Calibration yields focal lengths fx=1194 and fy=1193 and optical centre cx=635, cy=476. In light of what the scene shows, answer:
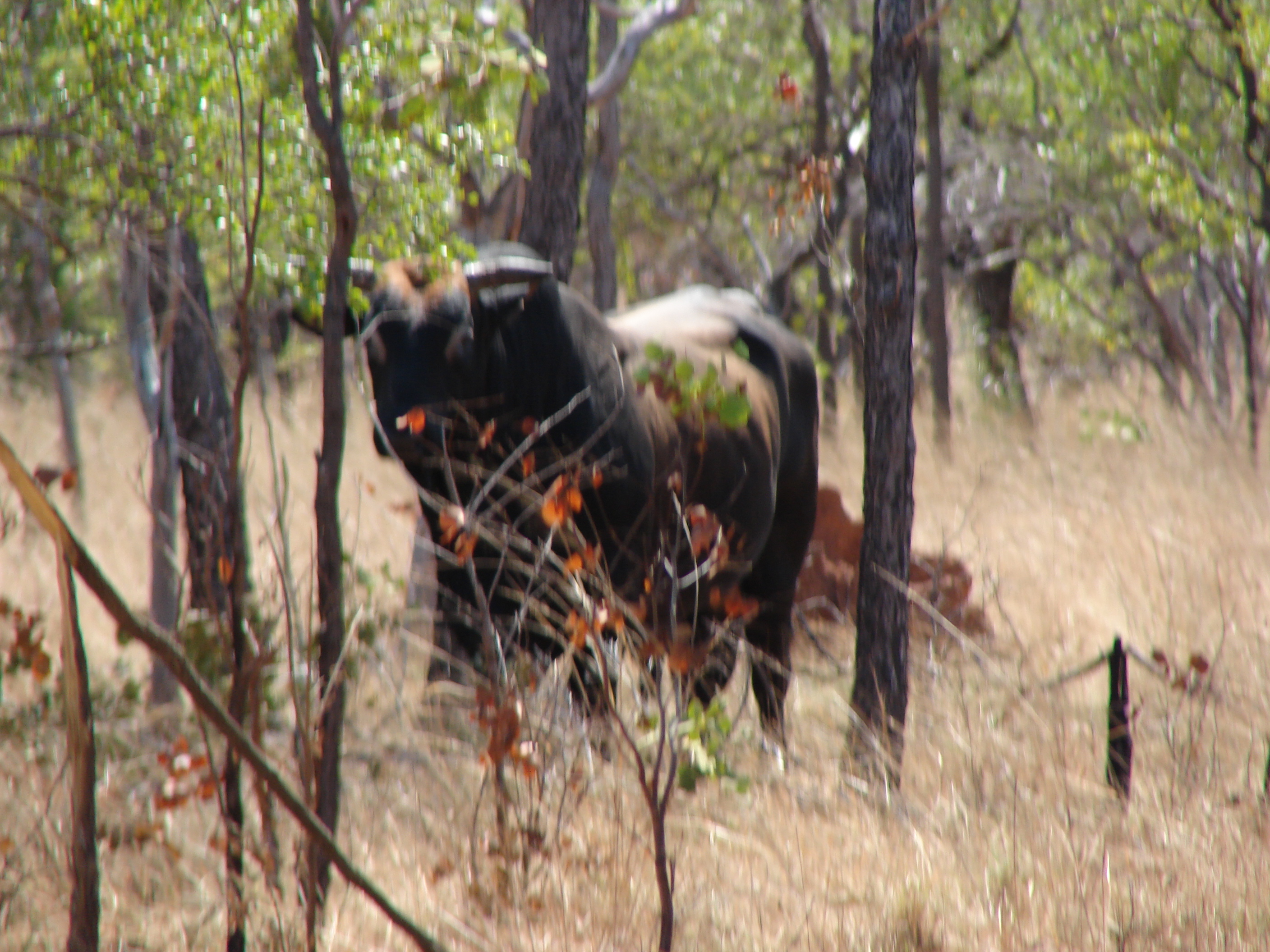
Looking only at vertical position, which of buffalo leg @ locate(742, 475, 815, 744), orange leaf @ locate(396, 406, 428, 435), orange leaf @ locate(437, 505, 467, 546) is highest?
orange leaf @ locate(396, 406, 428, 435)

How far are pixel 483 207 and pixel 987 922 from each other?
694 centimetres

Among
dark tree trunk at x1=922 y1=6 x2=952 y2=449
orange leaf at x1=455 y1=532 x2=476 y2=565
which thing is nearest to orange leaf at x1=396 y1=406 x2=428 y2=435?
orange leaf at x1=455 y1=532 x2=476 y2=565

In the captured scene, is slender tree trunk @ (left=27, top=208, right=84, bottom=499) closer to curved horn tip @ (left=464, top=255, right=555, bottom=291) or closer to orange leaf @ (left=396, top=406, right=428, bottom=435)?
curved horn tip @ (left=464, top=255, right=555, bottom=291)

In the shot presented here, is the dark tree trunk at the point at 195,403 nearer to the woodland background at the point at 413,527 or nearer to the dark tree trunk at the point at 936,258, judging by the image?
the woodland background at the point at 413,527

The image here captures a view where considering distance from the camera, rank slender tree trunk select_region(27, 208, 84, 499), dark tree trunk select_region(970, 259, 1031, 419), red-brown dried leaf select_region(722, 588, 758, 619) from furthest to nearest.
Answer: dark tree trunk select_region(970, 259, 1031, 419), slender tree trunk select_region(27, 208, 84, 499), red-brown dried leaf select_region(722, 588, 758, 619)

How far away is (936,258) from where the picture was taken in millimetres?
11508

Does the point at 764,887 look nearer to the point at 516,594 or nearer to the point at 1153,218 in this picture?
the point at 516,594

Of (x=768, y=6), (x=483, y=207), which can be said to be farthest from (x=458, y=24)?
(x=768, y=6)

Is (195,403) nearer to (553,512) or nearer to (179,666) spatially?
(553,512)

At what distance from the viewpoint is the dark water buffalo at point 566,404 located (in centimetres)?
419

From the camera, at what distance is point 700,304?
615 cm

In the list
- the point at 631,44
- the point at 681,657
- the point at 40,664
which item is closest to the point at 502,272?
the point at 40,664

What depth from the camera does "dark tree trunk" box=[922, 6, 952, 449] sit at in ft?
34.1

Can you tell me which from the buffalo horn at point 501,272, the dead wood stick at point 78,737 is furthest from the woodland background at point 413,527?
the dead wood stick at point 78,737
